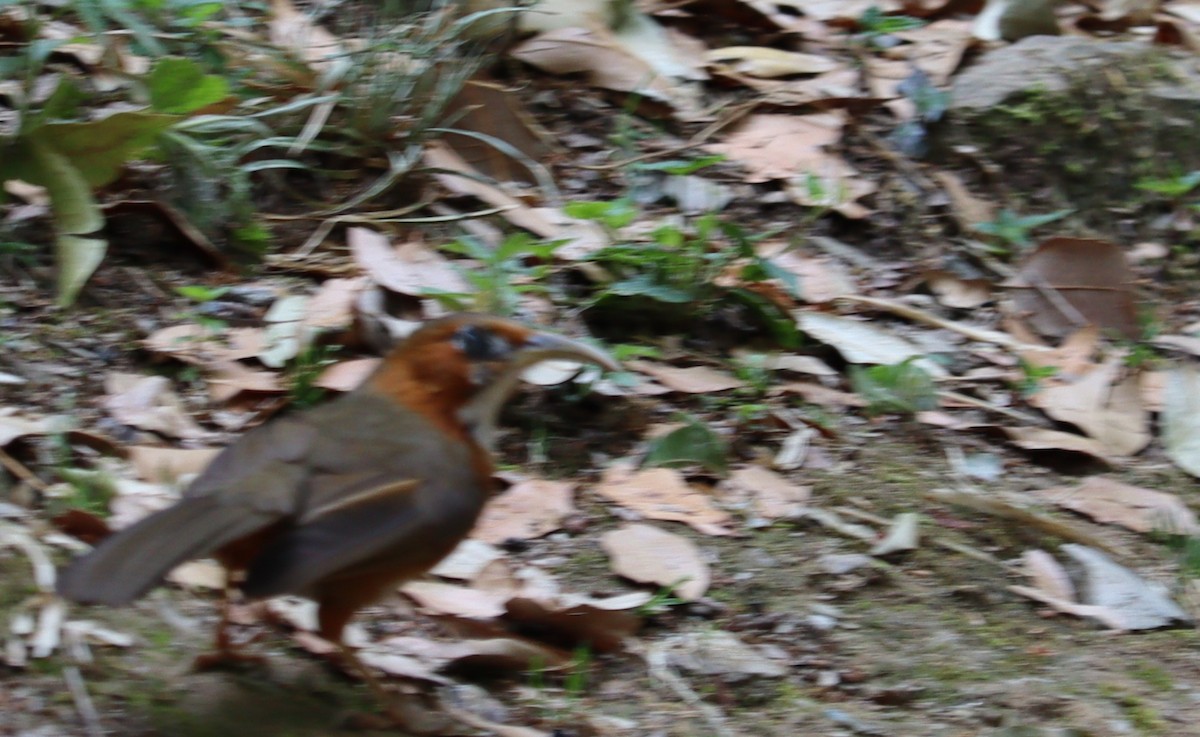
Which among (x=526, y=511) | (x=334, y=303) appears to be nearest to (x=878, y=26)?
(x=334, y=303)

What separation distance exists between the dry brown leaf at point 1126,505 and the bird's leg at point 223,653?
224cm

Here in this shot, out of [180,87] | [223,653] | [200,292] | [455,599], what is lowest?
[455,599]

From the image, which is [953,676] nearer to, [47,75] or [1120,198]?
[1120,198]

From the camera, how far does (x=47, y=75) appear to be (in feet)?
15.7

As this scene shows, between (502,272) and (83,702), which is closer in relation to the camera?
(83,702)

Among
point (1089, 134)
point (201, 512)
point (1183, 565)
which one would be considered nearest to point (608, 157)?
point (1089, 134)

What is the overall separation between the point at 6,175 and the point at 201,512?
168cm

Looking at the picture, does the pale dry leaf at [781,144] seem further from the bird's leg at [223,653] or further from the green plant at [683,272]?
the bird's leg at [223,653]

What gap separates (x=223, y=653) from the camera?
3.13 metres

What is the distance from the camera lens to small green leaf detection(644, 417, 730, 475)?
161 inches

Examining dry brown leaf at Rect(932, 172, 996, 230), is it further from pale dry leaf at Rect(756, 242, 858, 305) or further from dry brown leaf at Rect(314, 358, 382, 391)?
dry brown leaf at Rect(314, 358, 382, 391)

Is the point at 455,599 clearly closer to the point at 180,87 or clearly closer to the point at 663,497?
the point at 663,497

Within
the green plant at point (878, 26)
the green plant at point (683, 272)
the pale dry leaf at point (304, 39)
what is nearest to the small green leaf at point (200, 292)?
the pale dry leaf at point (304, 39)

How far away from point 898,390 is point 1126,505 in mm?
716
